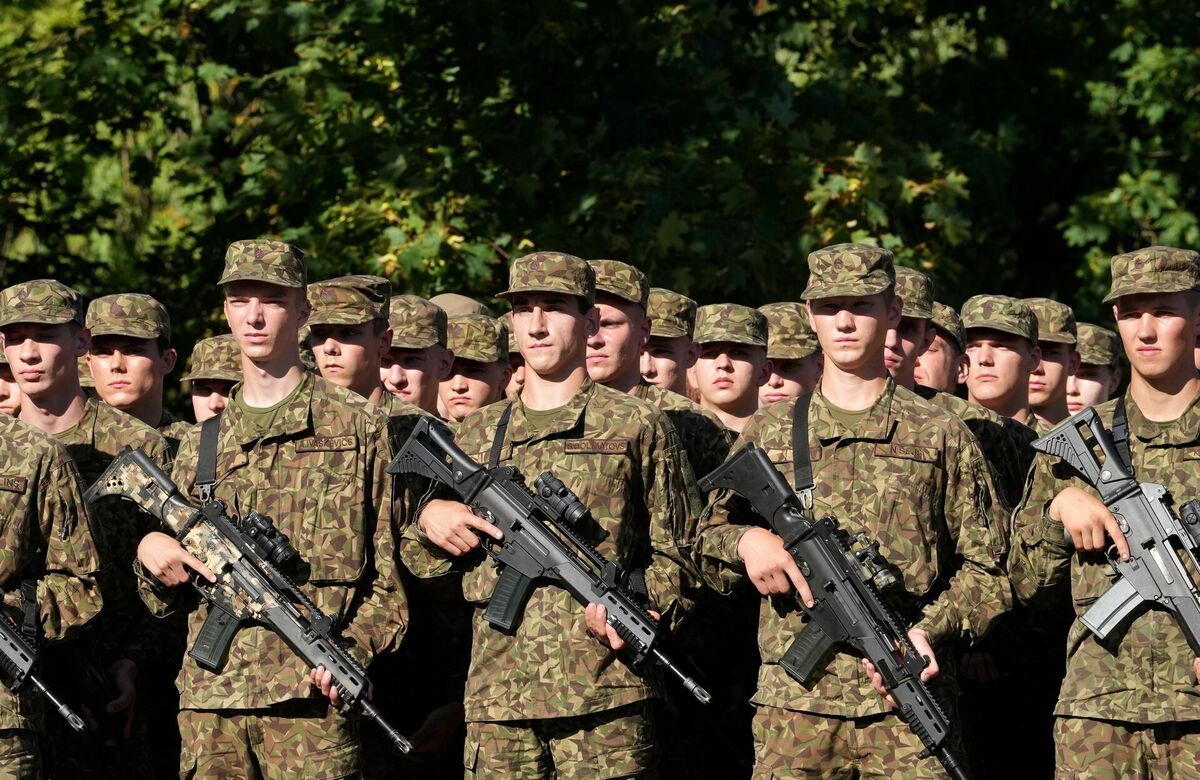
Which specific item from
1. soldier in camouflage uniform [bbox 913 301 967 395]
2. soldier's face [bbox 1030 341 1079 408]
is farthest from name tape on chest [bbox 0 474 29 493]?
soldier's face [bbox 1030 341 1079 408]

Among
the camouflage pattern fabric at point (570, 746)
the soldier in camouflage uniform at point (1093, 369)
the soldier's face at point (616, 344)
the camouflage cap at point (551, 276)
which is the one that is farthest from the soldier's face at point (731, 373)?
the camouflage pattern fabric at point (570, 746)

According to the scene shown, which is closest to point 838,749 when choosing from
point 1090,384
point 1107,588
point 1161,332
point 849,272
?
point 1107,588

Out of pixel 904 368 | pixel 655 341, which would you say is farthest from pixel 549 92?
pixel 904 368

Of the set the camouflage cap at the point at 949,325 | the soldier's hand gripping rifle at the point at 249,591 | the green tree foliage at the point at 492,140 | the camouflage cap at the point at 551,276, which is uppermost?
the green tree foliage at the point at 492,140

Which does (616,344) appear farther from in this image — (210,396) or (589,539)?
(210,396)

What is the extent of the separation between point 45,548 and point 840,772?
123 inches

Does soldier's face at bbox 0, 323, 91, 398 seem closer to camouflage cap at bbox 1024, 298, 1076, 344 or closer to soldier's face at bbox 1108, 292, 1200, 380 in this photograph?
soldier's face at bbox 1108, 292, 1200, 380

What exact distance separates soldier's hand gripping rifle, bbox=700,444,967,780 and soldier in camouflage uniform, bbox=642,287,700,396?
273 centimetres

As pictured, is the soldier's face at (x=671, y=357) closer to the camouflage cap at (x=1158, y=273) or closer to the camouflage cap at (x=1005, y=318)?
the camouflage cap at (x=1005, y=318)

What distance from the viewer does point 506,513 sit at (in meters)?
7.07

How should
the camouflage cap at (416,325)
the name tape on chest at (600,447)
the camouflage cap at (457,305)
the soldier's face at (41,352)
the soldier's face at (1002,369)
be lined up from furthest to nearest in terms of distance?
the camouflage cap at (457,305) < the camouflage cap at (416,325) < the soldier's face at (1002,369) < the soldier's face at (41,352) < the name tape on chest at (600,447)

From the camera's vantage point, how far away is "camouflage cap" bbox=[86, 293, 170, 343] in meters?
9.46

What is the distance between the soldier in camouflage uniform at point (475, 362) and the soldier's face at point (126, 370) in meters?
1.46

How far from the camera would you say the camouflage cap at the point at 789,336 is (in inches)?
382
